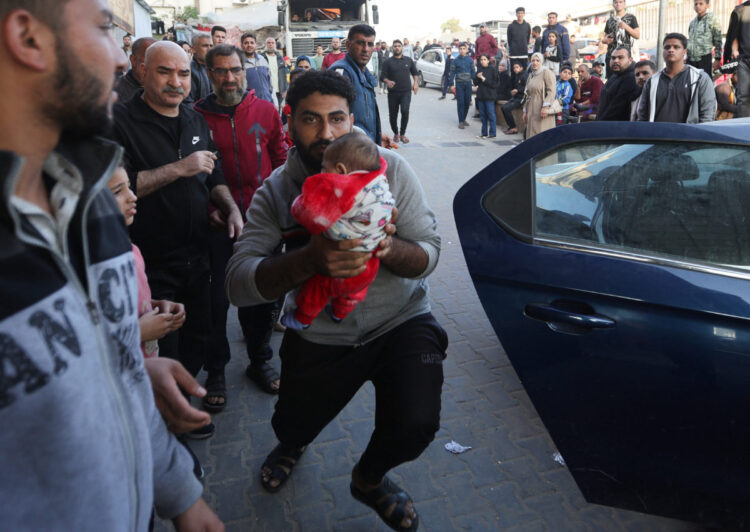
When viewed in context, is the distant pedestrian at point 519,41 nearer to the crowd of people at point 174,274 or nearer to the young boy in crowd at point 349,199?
the crowd of people at point 174,274

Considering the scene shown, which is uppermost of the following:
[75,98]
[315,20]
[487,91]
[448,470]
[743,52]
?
[315,20]

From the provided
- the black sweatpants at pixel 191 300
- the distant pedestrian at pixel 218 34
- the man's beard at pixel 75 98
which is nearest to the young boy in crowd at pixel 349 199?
the man's beard at pixel 75 98

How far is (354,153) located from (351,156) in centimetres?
1

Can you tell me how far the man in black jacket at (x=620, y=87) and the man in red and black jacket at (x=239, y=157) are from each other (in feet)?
19.7

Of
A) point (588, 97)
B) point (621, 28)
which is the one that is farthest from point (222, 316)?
point (588, 97)

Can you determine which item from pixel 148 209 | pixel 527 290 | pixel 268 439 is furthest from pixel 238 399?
pixel 527 290

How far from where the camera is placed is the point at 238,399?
3801 mm

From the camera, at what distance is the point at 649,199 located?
97.4 inches

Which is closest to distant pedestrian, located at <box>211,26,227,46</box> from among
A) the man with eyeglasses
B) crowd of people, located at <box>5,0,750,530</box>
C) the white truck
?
the man with eyeglasses

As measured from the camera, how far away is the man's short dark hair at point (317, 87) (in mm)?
2488

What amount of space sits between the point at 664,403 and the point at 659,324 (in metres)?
0.28

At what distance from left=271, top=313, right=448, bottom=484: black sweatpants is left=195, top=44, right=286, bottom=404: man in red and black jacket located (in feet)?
3.86

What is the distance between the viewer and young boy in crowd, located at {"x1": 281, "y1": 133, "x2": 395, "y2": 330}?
197cm

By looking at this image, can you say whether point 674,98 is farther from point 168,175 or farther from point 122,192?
point 122,192
